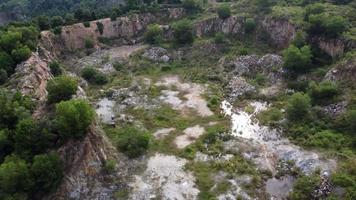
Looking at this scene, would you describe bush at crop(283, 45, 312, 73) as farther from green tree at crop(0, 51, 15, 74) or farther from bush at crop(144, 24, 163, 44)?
green tree at crop(0, 51, 15, 74)

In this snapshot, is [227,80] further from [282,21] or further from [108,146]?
[108,146]

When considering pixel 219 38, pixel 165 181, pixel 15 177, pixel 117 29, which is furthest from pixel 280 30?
pixel 15 177

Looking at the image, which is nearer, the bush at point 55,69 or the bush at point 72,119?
the bush at point 72,119

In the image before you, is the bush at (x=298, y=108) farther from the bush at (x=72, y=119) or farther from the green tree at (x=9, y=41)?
the green tree at (x=9, y=41)

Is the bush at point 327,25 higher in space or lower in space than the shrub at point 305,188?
higher

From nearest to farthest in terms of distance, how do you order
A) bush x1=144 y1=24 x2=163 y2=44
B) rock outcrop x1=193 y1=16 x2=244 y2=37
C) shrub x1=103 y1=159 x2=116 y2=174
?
shrub x1=103 y1=159 x2=116 y2=174
rock outcrop x1=193 y1=16 x2=244 y2=37
bush x1=144 y1=24 x2=163 y2=44

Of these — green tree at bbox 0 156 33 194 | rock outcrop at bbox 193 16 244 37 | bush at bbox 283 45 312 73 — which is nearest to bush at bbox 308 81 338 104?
bush at bbox 283 45 312 73

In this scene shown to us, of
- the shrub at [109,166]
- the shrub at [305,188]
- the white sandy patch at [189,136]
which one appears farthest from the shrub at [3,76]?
the shrub at [305,188]
